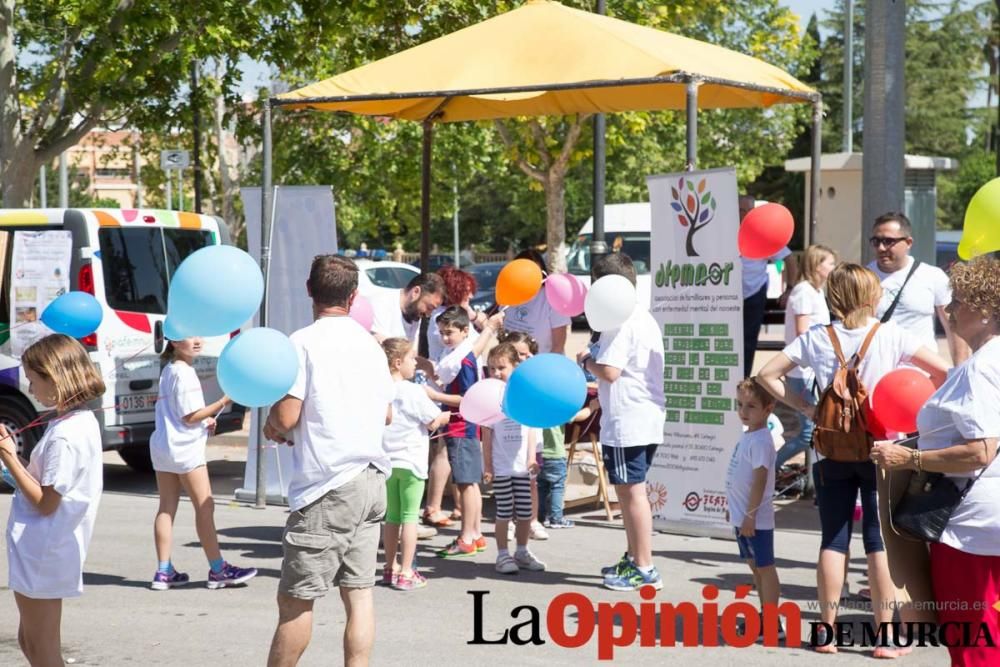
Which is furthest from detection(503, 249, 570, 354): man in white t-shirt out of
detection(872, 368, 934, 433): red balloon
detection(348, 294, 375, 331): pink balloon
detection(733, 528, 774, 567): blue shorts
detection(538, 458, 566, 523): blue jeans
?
detection(872, 368, 934, 433): red balloon

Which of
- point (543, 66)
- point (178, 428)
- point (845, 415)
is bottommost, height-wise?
point (178, 428)

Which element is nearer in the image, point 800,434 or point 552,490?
point 552,490

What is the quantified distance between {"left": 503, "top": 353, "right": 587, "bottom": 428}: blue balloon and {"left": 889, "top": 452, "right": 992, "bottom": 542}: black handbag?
2103mm

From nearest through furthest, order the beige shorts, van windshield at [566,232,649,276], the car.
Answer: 1. the beige shorts
2. van windshield at [566,232,649,276]
3. the car

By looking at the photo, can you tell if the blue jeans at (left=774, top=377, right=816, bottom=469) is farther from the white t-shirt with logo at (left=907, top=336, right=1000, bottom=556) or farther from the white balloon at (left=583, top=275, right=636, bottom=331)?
the white t-shirt with logo at (left=907, top=336, right=1000, bottom=556)

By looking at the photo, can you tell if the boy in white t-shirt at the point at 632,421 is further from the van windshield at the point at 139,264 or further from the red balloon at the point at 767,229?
the van windshield at the point at 139,264

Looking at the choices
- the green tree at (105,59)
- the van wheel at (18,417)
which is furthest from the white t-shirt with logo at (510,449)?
the green tree at (105,59)

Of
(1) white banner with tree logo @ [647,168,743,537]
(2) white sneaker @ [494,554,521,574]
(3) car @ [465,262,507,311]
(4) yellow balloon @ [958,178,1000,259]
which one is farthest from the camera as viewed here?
(3) car @ [465,262,507,311]

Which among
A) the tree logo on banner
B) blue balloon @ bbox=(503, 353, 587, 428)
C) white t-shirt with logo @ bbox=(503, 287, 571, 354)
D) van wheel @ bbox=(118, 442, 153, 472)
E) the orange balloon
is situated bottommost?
van wheel @ bbox=(118, 442, 153, 472)

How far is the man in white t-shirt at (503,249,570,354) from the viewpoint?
30.0ft

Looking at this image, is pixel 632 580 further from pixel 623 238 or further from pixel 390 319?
pixel 623 238

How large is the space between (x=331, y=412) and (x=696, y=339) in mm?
4049

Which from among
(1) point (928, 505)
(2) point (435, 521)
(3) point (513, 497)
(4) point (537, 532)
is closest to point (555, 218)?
(2) point (435, 521)

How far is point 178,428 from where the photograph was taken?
284 inches
